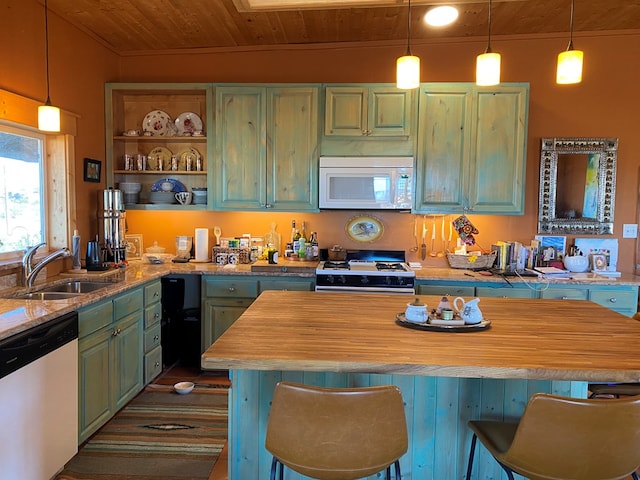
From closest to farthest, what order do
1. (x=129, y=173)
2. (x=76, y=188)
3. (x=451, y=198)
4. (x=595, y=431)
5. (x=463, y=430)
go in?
(x=595, y=431) → (x=463, y=430) → (x=76, y=188) → (x=451, y=198) → (x=129, y=173)

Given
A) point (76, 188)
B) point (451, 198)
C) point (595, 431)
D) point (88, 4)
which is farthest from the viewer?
point (451, 198)

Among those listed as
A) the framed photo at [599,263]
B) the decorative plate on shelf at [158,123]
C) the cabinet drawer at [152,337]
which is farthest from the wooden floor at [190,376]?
the framed photo at [599,263]

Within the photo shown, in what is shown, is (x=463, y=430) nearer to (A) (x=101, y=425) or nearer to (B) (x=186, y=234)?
(A) (x=101, y=425)

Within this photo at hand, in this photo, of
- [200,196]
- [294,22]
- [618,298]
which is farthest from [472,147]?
[200,196]

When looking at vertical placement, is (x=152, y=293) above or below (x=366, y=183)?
below

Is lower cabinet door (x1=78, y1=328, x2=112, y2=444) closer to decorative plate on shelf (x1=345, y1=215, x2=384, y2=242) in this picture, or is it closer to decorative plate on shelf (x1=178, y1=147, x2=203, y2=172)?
decorative plate on shelf (x1=178, y1=147, x2=203, y2=172)

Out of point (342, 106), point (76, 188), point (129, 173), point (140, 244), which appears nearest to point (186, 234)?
point (140, 244)

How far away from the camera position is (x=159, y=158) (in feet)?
13.3

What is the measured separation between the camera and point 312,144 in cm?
369

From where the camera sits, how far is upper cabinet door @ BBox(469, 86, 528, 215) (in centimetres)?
355

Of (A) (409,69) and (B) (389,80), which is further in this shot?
(B) (389,80)

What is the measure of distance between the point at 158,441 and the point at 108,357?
0.56m

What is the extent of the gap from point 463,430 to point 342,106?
2588 millimetres

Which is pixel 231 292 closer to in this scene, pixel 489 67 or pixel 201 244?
pixel 201 244
